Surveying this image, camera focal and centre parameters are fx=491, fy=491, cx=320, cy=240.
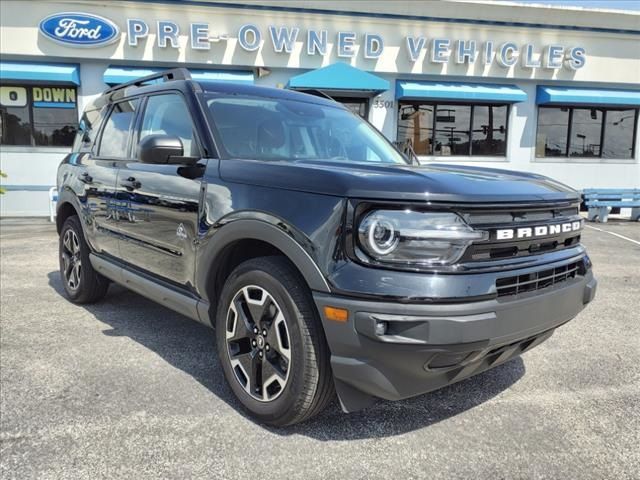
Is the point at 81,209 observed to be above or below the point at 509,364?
above

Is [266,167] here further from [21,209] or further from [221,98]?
[21,209]

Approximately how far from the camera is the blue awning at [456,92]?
522 inches

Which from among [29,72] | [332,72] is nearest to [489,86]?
[332,72]

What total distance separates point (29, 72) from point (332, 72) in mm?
7386

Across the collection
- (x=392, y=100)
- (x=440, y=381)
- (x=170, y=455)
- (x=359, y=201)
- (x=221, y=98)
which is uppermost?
(x=392, y=100)

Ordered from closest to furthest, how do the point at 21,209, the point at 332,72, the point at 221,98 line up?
the point at 221,98 → the point at 332,72 → the point at 21,209

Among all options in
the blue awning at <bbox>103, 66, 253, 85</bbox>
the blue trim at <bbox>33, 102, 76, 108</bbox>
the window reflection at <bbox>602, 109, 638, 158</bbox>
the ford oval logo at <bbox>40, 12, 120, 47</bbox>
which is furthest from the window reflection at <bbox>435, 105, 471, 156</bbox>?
the blue trim at <bbox>33, 102, 76, 108</bbox>

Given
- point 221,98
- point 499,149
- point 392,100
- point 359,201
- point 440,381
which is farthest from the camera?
point 499,149

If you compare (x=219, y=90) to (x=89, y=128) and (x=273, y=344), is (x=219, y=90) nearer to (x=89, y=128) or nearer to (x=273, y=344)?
(x=273, y=344)

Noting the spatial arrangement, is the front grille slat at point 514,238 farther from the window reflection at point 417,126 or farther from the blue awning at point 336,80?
the window reflection at point 417,126

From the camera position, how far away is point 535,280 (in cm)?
226

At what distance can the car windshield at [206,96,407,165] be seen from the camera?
307 centimetres

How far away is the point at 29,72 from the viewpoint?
11969mm

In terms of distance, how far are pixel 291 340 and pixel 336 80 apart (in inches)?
406
